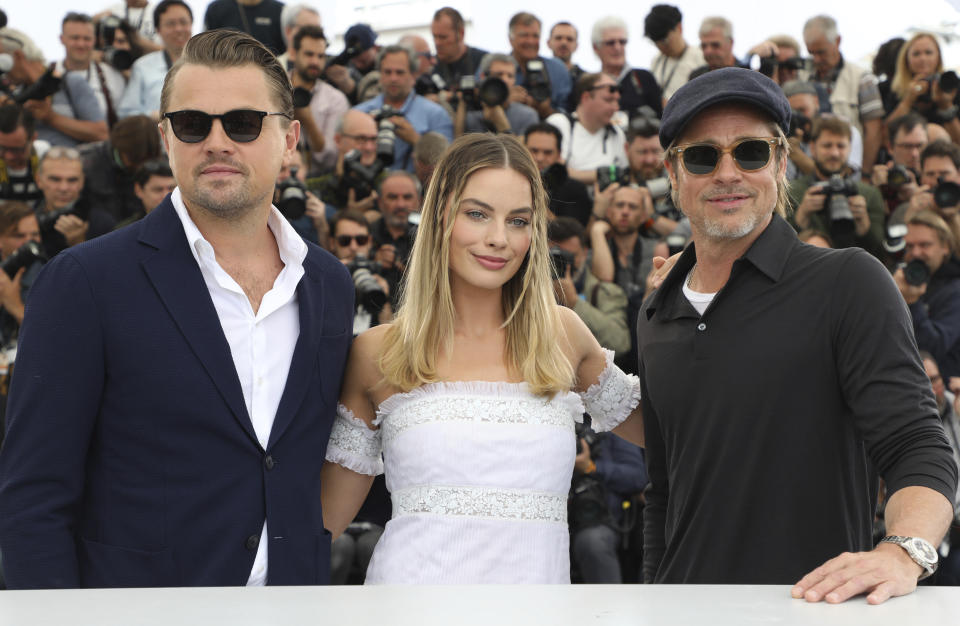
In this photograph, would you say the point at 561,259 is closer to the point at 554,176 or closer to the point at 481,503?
the point at 554,176

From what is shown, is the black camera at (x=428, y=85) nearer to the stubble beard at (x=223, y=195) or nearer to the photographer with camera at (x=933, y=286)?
the photographer with camera at (x=933, y=286)

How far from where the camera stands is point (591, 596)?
109 centimetres

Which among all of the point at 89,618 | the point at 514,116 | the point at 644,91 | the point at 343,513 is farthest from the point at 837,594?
the point at 644,91

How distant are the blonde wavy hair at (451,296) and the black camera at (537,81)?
4.65 metres

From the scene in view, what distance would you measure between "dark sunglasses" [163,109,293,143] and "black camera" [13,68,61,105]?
4.51m

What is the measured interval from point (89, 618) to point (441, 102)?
6.22 metres

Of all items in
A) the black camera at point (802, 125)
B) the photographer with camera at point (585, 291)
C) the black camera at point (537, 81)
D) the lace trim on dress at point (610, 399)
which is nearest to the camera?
the lace trim on dress at point (610, 399)

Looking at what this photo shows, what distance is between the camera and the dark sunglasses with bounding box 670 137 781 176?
7.31 feet

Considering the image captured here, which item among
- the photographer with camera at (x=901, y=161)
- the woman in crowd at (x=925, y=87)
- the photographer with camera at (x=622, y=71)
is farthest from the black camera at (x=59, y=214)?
the woman in crowd at (x=925, y=87)

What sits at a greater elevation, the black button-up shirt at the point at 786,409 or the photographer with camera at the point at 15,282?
the photographer with camera at the point at 15,282

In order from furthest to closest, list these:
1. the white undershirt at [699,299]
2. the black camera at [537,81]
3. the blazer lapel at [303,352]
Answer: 1. the black camera at [537,81]
2. the white undershirt at [699,299]
3. the blazer lapel at [303,352]

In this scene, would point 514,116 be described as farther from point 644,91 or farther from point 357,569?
point 357,569

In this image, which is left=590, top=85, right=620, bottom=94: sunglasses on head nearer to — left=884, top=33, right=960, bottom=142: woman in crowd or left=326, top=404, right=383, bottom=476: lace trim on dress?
left=884, top=33, right=960, bottom=142: woman in crowd

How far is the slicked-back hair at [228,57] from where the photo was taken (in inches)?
84.4
